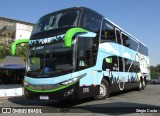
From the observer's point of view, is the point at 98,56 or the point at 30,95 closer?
the point at 30,95

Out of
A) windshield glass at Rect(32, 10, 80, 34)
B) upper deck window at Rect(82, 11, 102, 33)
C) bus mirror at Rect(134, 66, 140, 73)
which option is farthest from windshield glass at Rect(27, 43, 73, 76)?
bus mirror at Rect(134, 66, 140, 73)

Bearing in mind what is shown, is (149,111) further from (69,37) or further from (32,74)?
(32,74)

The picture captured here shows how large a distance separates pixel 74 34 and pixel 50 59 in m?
1.49

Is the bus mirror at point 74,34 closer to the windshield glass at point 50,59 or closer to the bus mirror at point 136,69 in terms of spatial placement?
the windshield glass at point 50,59

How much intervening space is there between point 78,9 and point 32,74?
11.3 feet

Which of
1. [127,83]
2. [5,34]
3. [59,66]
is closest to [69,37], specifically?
[59,66]

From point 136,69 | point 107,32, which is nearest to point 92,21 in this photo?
point 107,32

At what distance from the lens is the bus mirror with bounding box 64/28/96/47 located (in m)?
10.4

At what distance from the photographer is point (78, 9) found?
12609mm

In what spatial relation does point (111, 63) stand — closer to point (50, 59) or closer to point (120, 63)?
point (120, 63)

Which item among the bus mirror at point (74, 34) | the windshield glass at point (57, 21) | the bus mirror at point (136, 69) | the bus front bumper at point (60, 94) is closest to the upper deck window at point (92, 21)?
the bus mirror at point (74, 34)

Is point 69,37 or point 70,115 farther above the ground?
point 69,37

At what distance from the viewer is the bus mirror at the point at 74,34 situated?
34.0ft

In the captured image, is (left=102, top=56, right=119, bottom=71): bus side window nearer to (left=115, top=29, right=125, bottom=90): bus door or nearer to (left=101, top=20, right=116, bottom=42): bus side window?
(left=115, top=29, right=125, bottom=90): bus door
